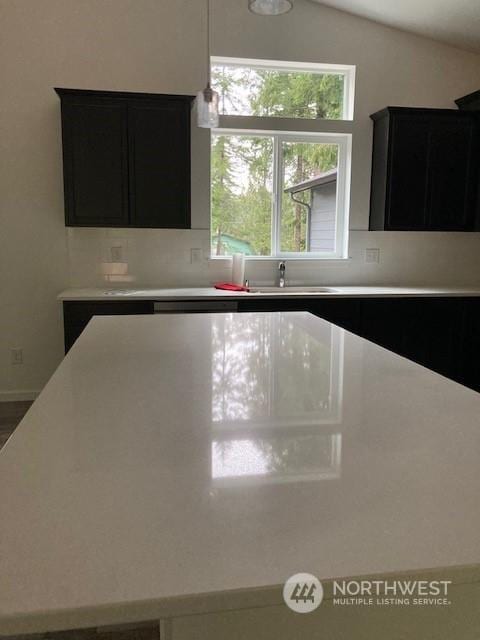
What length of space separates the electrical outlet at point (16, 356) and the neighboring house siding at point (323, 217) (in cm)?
252

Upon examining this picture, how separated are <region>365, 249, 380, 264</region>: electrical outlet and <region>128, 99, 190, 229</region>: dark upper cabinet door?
1.61m

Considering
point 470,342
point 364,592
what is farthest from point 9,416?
point 364,592

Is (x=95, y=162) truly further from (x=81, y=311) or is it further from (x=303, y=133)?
(x=303, y=133)

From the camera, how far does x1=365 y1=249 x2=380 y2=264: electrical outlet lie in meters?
Answer: 4.31

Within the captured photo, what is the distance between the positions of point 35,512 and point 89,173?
3213mm

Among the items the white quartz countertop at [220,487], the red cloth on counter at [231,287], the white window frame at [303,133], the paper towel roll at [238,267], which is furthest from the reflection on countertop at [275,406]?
the white window frame at [303,133]

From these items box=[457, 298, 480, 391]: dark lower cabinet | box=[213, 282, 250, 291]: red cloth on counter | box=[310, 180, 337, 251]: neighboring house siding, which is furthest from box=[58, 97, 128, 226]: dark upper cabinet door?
box=[457, 298, 480, 391]: dark lower cabinet

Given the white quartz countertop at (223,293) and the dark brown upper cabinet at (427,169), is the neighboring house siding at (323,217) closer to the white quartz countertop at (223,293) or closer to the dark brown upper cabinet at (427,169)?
the dark brown upper cabinet at (427,169)

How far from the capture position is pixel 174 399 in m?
1.12

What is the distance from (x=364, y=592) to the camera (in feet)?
1.83

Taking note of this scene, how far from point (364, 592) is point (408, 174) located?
3.82 meters

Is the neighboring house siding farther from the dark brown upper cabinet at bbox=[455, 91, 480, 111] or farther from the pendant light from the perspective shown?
the pendant light

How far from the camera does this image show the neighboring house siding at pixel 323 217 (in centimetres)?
430

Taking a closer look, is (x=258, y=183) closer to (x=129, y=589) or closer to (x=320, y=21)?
(x=320, y=21)
